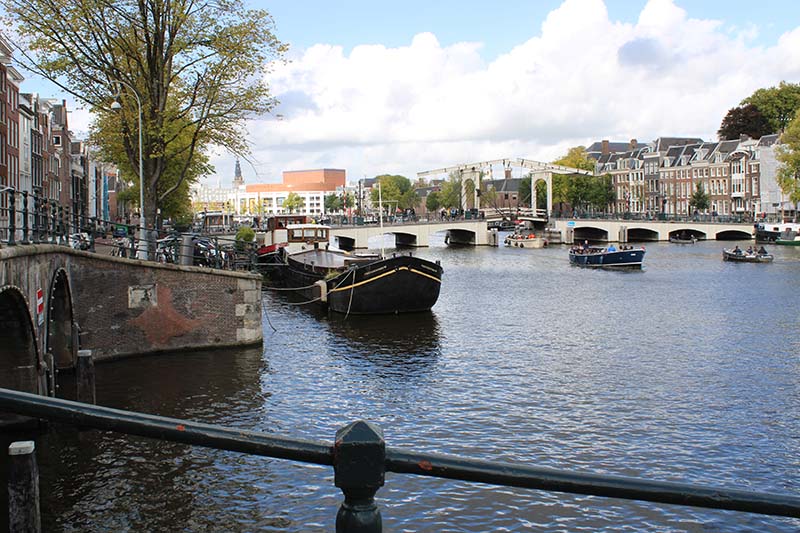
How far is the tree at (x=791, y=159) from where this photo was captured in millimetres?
83750

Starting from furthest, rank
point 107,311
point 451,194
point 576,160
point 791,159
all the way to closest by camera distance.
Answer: point 451,194 < point 576,160 < point 791,159 < point 107,311

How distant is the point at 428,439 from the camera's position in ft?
53.2

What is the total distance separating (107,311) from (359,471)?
21051 millimetres

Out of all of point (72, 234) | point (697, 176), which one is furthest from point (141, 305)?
point (697, 176)

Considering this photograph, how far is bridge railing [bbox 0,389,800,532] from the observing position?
2.89 meters

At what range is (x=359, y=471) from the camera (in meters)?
2.90

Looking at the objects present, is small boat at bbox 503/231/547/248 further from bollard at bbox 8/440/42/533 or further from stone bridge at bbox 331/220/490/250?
bollard at bbox 8/440/42/533

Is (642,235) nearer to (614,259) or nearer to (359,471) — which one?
(614,259)

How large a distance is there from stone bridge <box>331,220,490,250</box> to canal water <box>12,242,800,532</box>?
56698 mm

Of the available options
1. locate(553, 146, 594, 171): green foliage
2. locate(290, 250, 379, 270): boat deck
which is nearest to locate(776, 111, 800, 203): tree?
locate(553, 146, 594, 171): green foliage

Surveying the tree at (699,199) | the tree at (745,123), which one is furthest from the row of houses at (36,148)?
the tree at (745,123)

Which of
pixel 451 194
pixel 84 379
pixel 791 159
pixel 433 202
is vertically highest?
pixel 451 194

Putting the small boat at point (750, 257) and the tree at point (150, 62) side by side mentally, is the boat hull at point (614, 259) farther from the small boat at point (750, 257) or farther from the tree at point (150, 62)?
the tree at point (150, 62)

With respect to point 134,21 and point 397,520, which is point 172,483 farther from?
point 134,21
